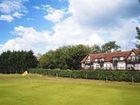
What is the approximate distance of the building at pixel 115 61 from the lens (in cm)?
9969

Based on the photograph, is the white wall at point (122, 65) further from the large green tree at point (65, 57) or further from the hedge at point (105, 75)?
the hedge at point (105, 75)

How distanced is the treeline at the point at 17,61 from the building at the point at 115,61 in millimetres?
26555

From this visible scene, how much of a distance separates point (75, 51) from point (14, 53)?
32.5 metres

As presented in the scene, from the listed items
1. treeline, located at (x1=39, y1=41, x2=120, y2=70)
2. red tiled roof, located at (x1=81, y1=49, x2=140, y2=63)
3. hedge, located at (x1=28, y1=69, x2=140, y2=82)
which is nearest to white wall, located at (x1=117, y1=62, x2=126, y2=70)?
red tiled roof, located at (x1=81, y1=49, x2=140, y2=63)

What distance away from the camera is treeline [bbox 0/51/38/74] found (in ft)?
423

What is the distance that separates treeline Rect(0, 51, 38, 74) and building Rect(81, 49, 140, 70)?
26.6 meters

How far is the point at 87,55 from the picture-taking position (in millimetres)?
122500

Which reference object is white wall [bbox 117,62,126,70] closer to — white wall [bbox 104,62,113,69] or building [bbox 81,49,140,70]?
building [bbox 81,49,140,70]

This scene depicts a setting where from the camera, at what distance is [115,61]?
107 metres

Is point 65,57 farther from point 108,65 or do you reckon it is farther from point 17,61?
point 17,61

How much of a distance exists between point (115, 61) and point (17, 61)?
4987 cm

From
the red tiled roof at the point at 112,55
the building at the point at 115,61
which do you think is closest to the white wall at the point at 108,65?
the building at the point at 115,61

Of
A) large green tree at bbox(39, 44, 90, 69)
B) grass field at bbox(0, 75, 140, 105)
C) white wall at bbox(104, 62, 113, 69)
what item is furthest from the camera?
large green tree at bbox(39, 44, 90, 69)

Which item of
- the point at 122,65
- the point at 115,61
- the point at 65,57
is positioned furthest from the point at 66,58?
the point at 122,65
